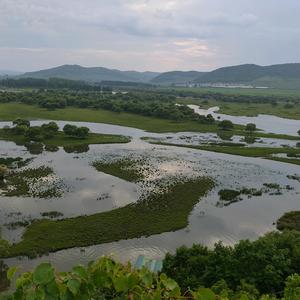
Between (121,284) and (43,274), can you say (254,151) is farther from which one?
(43,274)

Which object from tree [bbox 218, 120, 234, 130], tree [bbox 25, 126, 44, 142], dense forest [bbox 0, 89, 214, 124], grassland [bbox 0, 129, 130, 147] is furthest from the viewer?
dense forest [bbox 0, 89, 214, 124]

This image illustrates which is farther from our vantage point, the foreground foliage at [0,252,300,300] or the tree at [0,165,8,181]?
the tree at [0,165,8,181]

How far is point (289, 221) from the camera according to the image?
41.1m

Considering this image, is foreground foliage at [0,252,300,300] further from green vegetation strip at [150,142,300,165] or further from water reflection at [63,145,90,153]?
green vegetation strip at [150,142,300,165]

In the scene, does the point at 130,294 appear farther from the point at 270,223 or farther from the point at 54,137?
the point at 54,137

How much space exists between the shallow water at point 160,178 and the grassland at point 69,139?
10.8 ft

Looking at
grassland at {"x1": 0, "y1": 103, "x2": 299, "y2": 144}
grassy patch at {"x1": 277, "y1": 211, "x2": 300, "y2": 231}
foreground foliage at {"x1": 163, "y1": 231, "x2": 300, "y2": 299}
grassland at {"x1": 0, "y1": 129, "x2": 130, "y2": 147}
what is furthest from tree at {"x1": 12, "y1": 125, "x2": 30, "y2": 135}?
foreground foliage at {"x1": 163, "y1": 231, "x2": 300, "y2": 299}

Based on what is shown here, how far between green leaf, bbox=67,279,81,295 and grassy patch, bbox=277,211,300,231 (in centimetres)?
3790

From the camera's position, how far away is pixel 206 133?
98.8m

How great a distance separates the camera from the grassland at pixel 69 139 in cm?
7765

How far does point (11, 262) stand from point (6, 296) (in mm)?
26732

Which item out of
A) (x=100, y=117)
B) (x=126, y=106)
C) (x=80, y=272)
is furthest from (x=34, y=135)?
(x=80, y=272)

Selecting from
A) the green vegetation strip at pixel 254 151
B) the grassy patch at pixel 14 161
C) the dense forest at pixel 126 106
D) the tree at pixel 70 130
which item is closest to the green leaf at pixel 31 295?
the grassy patch at pixel 14 161

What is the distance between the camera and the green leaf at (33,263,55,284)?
4.73 meters
